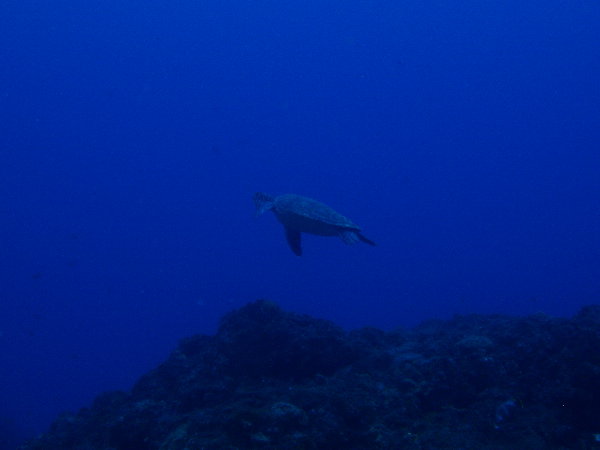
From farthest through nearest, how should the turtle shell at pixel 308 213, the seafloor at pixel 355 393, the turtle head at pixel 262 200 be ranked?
the turtle head at pixel 262 200, the turtle shell at pixel 308 213, the seafloor at pixel 355 393

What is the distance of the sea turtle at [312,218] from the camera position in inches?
360

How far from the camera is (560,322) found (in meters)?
7.26

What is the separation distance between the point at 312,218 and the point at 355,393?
A: 4.21m

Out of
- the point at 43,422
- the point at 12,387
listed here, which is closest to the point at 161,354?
the point at 12,387

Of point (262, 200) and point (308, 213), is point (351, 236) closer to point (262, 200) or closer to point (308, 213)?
point (308, 213)

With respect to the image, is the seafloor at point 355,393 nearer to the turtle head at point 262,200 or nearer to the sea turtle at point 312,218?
the sea turtle at point 312,218

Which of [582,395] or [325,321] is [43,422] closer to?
[325,321]

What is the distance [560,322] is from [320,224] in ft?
15.7

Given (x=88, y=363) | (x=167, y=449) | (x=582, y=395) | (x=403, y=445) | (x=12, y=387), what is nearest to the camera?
(x=167, y=449)

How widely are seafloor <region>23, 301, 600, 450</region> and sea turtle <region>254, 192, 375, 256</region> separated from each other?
2.07m

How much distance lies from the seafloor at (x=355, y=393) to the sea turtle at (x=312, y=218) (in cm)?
207

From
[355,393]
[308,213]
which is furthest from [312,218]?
[355,393]

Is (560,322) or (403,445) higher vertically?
(560,322)

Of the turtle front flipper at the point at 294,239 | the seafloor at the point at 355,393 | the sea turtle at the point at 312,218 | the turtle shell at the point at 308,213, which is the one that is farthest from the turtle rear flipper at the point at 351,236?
the seafloor at the point at 355,393
